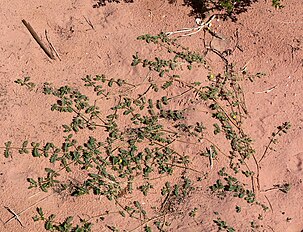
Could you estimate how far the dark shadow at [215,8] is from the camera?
5.20 meters

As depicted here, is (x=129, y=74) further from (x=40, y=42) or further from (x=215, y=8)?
(x=215, y=8)

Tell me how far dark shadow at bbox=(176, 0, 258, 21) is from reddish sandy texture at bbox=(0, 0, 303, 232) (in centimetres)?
7

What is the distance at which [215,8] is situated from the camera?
5.21 meters

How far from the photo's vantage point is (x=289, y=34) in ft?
16.8

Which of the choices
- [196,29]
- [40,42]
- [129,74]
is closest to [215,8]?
[196,29]

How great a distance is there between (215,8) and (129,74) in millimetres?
1221

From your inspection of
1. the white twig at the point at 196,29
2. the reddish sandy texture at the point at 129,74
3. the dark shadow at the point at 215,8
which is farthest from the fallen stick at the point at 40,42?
the dark shadow at the point at 215,8

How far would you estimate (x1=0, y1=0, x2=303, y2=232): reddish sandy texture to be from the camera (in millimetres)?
4500

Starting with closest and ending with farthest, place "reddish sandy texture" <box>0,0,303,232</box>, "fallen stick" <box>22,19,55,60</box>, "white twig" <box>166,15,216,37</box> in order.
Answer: "reddish sandy texture" <box>0,0,303,232</box> < "fallen stick" <box>22,19,55,60</box> < "white twig" <box>166,15,216,37</box>

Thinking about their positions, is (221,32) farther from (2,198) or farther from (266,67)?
(2,198)

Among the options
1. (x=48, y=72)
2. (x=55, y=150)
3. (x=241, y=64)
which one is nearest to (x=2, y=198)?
(x=55, y=150)

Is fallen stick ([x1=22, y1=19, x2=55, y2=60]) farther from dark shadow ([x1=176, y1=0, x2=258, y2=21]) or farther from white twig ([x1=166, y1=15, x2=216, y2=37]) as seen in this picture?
dark shadow ([x1=176, y1=0, x2=258, y2=21])

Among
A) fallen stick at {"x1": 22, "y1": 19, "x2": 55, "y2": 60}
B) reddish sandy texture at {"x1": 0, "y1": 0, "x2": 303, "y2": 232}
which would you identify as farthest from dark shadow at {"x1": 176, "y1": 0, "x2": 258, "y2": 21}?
fallen stick at {"x1": 22, "y1": 19, "x2": 55, "y2": 60}

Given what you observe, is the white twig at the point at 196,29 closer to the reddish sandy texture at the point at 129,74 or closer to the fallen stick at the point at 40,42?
the reddish sandy texture at the point at 129,74
